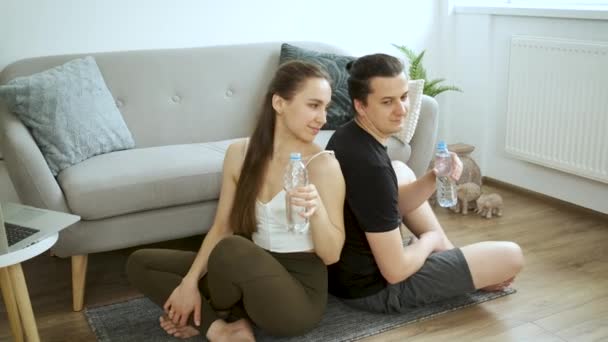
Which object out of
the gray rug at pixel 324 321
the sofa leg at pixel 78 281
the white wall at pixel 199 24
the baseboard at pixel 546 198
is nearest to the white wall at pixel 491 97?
the baseboard at pixel 546 198

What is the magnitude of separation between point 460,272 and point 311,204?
2.43 feet

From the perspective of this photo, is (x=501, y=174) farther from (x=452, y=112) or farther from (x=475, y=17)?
(x=475, y=17)

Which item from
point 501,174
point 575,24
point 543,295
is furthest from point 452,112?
point 543,295

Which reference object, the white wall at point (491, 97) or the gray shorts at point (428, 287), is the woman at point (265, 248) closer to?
the gray shorts at point (428, 287)

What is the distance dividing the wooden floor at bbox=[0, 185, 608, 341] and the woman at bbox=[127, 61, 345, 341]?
0.33m

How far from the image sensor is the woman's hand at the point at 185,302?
7.20 ft

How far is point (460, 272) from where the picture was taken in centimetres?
239

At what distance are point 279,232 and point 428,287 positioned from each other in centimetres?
56

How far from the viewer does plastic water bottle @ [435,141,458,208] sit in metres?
2.20

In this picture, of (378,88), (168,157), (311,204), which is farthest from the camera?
(168,157)

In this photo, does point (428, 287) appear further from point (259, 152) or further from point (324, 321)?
point (259, 152)

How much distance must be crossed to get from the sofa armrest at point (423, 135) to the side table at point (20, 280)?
163 centimetres

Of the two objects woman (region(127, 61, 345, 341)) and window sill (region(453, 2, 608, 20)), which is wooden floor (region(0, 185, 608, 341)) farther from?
window sill (region(453, 2, 608, 20))

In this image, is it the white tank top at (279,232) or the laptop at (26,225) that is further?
the white tank top at (279,232)
